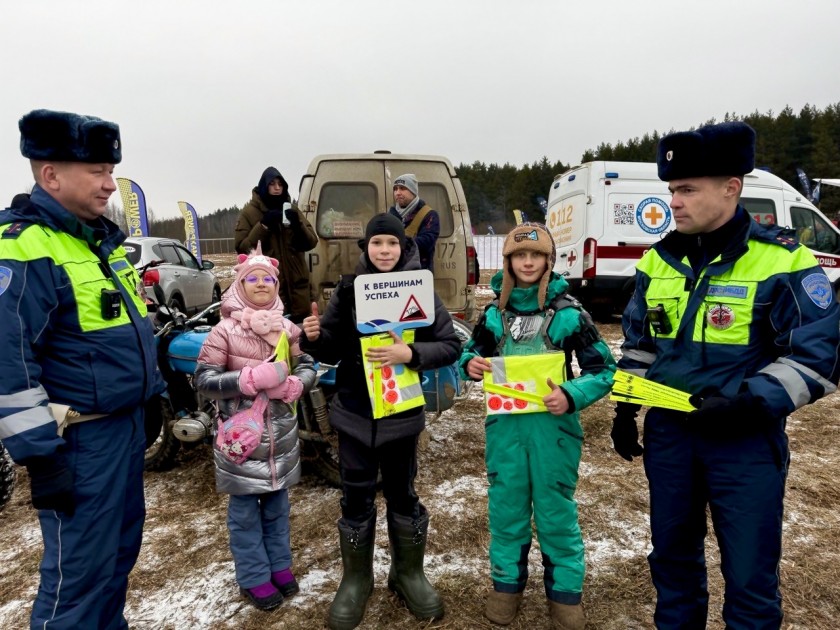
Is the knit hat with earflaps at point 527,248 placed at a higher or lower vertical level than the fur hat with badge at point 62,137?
lower

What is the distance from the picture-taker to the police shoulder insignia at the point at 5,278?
1621 mm

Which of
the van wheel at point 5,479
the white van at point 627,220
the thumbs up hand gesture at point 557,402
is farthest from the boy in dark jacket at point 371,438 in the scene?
the white van at point 627,220

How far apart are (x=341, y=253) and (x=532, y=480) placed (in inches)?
143

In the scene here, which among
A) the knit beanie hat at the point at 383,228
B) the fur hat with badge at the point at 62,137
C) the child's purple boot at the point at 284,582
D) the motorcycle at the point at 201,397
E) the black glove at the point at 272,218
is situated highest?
the fur hat with badge at the point at 62,137

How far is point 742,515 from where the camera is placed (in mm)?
1813

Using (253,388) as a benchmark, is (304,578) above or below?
below

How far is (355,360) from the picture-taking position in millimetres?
2404

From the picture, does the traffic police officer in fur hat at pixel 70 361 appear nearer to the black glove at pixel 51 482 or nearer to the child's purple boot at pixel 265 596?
the black glove at pixel 51 482

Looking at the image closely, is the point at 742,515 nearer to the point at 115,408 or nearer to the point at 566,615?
the point at 566,615

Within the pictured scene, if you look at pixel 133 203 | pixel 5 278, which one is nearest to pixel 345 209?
pixel 5 278

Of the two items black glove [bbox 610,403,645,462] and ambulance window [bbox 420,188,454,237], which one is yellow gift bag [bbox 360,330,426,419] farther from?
ambulance window [bbox 420,188,454,237]

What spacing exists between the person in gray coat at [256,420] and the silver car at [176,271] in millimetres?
6925

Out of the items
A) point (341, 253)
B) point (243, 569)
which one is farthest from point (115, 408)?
point (341, 253)

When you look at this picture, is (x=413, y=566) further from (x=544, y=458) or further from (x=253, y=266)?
(x=253, y=266)
